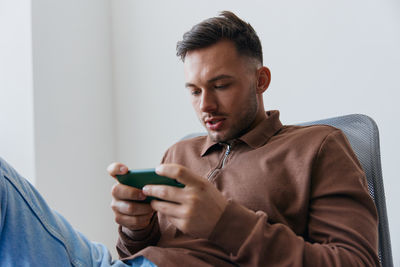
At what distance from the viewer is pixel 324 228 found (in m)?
0.79

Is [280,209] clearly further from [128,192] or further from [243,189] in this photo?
[128,192]

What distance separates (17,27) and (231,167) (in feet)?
3.90

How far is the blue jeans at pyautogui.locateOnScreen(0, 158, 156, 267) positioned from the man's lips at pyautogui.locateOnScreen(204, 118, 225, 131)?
0.44 m

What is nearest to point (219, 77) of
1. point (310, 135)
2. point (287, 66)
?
point (310, 135)

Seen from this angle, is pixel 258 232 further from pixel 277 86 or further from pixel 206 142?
pixel 277 86

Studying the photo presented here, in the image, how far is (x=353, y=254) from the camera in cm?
73

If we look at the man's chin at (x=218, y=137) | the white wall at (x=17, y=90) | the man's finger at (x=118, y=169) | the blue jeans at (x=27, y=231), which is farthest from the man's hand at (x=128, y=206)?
the white wall at (x=17, y=90)

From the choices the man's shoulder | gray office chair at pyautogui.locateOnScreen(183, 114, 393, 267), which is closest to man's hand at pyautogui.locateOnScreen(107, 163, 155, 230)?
the man's shoulder

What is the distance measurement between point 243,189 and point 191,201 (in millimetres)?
266

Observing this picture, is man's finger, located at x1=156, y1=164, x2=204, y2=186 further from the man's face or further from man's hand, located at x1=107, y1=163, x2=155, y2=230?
the man's face

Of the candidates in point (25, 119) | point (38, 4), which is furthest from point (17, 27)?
→ point (25, 119)

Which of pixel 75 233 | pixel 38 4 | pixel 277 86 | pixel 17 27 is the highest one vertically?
pixel 38 4

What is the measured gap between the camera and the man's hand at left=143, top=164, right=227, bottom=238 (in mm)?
660

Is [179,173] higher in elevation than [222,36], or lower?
lower
